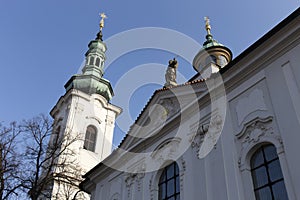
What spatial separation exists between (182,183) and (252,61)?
13.1ft

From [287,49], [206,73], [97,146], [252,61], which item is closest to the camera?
[287,49]

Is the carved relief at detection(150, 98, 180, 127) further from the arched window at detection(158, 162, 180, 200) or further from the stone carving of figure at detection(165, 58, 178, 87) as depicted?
the stone carving of figure at detection(165, 58, 178, 87)

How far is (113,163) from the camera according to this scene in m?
14.4

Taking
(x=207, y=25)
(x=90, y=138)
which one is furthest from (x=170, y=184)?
(x=90, y=138)

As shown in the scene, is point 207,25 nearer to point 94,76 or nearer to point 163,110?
point 94,76

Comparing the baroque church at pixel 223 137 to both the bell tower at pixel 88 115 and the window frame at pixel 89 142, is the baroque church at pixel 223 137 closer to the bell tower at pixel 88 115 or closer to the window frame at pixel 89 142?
the bell tower at pixel 88 115


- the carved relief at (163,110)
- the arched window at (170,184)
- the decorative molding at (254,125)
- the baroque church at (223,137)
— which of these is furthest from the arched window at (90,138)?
the decorative molding at (254,125)

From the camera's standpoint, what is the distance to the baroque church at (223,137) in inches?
325

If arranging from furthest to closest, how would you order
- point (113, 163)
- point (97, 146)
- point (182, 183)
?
point (97, 146), point (113, 163), point (182, 183)

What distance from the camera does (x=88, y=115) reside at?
25953mm

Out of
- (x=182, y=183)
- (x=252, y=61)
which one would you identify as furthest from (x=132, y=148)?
(x=252, y=61)

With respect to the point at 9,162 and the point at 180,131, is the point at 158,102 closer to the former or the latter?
the point at 180,131

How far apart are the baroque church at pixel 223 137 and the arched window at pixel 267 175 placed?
0.02m

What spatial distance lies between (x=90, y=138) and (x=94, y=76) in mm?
5944
